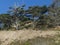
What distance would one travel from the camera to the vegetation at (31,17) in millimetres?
27159

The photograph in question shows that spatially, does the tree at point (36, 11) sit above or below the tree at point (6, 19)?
above

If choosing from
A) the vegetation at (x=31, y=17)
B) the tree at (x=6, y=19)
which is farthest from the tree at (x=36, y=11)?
the tree at (x=6, y=19)

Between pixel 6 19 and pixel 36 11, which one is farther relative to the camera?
pixel 36 11

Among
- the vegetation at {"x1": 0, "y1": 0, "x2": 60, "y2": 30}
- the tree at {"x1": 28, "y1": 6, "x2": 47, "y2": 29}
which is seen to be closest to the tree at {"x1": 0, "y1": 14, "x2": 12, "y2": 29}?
the vegetation at {"x1": 0, "y1": 0, "x2": 60, "y2": 30}

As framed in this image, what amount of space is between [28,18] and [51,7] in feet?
13.1

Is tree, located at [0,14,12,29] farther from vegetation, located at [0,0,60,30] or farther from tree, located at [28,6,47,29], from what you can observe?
tree, located at [28,6,47,29]

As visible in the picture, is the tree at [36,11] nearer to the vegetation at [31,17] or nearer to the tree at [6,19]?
the vegetation at [31,17]

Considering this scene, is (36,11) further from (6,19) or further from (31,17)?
(6,19)

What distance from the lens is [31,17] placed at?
28.6 metres

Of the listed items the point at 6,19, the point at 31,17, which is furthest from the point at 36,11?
the point at 6,19

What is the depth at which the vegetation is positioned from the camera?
27159 mm

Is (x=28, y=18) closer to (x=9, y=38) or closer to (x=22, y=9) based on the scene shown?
(x=22, y=9)

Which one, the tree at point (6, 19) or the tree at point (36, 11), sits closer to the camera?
the tree at point (6, 19)

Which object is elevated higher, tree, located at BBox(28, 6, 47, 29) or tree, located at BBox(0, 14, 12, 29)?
tree, located at BBox(28, 6, 47, 29)
